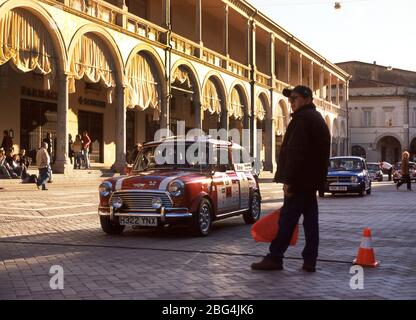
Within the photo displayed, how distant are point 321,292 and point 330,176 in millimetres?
16497

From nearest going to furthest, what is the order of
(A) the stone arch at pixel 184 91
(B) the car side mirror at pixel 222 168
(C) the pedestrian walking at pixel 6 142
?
(B) the car side mirror at pixel 222 168, (C) the pedestrian walking at pixel 6 142, (A) the stone arch at pixel 184 91

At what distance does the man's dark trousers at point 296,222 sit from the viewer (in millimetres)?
6266

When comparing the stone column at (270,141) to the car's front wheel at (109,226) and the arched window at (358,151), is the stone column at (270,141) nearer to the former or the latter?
the arched window at (358,151)

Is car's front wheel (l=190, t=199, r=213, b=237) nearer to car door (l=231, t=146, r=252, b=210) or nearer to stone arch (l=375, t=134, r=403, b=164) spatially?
car door (l=231, t=146, r=252, b=210)

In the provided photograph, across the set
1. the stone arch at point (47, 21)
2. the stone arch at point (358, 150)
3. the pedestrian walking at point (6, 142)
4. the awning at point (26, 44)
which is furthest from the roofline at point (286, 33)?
the pedestrian walking at point (6, 142)

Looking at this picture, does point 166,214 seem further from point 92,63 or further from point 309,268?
point 92,63

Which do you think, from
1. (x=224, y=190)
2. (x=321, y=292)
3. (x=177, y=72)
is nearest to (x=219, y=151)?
(x=224, y=190)

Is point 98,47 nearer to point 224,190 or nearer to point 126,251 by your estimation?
point 224,190

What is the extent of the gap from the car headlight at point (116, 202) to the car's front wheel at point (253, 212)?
3.13 metres

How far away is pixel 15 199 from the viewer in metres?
15.9

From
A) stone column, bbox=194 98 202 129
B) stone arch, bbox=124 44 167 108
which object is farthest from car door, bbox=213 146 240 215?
stone column, bbox=194 98 202 129

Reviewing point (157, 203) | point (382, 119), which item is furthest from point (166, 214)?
point (382, 119)

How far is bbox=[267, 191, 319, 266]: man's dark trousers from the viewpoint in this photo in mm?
6266

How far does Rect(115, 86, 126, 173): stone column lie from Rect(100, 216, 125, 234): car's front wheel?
16926 mm
